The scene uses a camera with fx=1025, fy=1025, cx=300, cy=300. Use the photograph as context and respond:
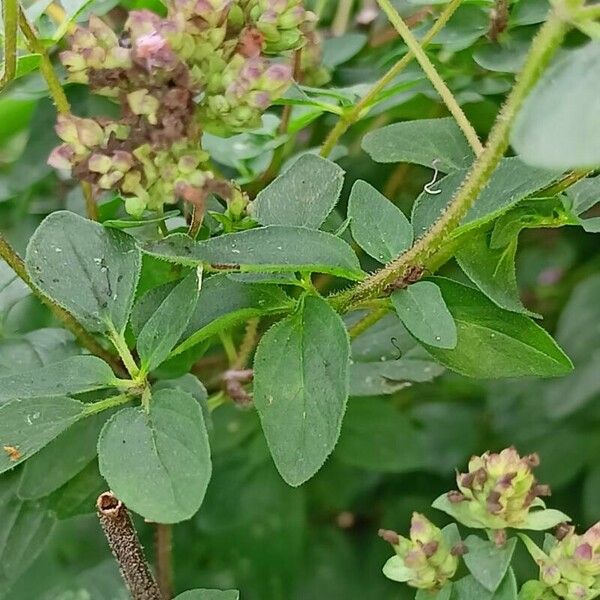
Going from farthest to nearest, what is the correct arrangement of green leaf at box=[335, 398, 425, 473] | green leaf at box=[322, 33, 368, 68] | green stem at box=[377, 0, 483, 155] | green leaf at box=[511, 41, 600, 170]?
green leaf at box=[335, 398, 425, 473] < green leaf at box=[322, 33, 368, 68] < green stem at box=[377, 0, 483, 155] < green leaf at box=[511, 41, 600, 170]

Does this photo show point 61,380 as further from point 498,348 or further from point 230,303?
point 498,348

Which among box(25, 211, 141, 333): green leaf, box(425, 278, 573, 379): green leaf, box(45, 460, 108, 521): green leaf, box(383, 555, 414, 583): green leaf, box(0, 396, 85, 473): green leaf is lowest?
box(45, 460, 108, 521): green leaf

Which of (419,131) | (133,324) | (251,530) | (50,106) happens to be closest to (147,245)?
(133,324)

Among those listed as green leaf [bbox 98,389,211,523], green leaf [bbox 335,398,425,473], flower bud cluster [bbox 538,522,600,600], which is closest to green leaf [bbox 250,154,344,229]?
green leaf [bbox 98,389,211,523]

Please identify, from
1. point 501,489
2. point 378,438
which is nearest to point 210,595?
point 501,489

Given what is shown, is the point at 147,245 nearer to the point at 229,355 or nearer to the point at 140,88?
the point at 140,88

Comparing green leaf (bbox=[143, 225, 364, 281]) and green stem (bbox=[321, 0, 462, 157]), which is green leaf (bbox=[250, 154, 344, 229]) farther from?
green stem (bbox=[321, 0, 462, 157])

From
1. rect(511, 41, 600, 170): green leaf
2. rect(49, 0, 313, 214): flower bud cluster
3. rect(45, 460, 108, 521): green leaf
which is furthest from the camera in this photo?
rect(45, 460, 108, 521): green leaf

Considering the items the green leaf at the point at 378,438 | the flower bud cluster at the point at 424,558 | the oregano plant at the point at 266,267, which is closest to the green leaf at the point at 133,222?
the oregano plant at the point at 266,267
